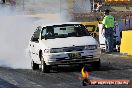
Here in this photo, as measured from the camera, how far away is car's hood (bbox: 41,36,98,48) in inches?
617

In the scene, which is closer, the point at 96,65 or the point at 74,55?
the point at 74,55

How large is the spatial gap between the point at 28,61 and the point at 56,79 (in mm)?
6374

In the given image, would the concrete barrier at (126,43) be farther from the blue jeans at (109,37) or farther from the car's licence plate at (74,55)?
the car's licence plate at (74,55)

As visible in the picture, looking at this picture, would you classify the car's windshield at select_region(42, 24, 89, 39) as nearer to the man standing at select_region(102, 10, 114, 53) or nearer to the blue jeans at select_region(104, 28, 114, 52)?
the man standing at select_region(102, 10, 114, 53)

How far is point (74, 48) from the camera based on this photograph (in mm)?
15617

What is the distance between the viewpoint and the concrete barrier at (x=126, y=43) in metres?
22.0

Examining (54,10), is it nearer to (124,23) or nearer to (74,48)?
(124,23)

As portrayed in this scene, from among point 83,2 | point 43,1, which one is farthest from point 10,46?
point 83,2

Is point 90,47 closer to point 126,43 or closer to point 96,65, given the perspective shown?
point 96,65

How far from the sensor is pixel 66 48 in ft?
51.2

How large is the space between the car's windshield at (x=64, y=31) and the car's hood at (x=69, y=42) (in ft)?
1.16

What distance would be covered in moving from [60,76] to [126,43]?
8.38 m

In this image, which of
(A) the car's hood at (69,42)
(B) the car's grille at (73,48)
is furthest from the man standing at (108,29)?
(B) the car's grille at (73,48)

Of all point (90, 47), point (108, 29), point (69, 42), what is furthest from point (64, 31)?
point (108, 29)
